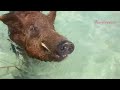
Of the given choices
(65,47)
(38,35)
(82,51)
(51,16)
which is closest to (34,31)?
(38,35)

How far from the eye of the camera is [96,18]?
6297 mm

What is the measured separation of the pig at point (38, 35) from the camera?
19.5 feet

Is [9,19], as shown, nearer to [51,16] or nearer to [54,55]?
[51,16]

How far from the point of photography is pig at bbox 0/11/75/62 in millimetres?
5953

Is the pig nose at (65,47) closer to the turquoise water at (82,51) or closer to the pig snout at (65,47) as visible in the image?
the pig snout at (65,47)

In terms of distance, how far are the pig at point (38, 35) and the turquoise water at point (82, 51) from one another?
0.32ft

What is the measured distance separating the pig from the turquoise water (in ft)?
0.32

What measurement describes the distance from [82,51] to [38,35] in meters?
0.65

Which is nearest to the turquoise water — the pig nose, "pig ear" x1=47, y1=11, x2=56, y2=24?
"pig ear" x1=47, y1=11, x2=56, y2=24

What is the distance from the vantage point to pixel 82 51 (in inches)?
246

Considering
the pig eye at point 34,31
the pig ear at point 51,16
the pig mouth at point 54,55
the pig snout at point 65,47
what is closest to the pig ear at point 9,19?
the pig eye at point 34,31

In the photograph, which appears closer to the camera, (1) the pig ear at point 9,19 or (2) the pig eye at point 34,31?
(2) the pig eye at point 34,31

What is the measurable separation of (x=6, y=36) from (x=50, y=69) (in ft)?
2.39
